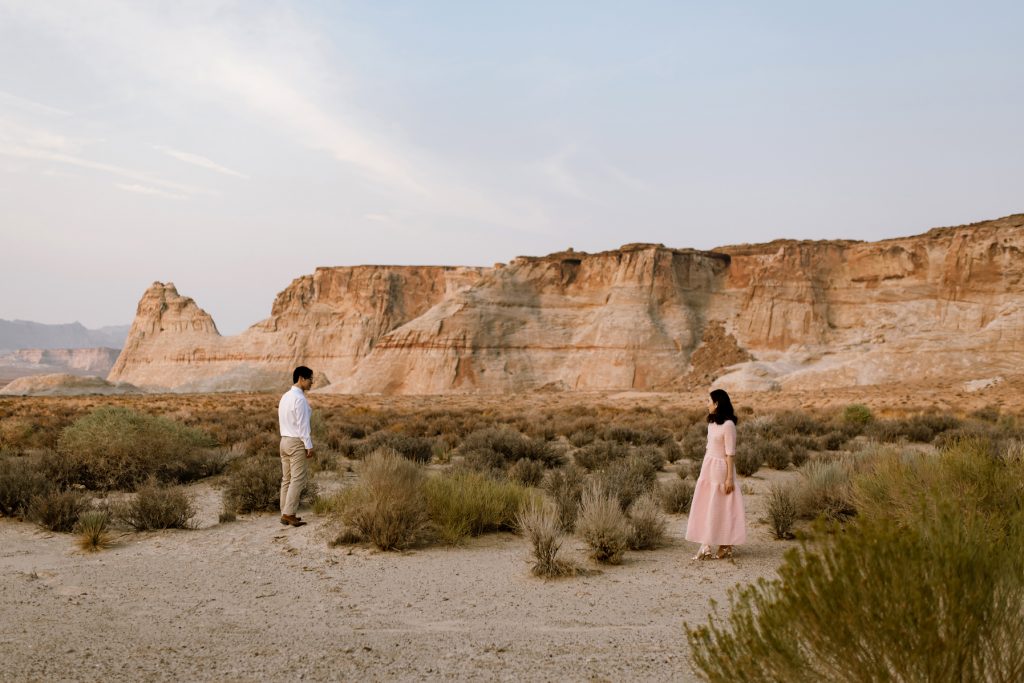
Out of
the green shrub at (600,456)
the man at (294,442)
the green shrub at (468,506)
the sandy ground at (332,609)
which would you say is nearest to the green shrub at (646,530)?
Result: the sandy ground at (332,609)

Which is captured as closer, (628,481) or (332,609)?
(332,609)

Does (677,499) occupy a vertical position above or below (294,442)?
below

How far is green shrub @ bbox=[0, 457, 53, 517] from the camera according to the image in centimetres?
844

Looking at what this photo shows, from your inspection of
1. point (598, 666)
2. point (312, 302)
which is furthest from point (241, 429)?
point (312, 302)

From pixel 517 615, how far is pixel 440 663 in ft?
3.43

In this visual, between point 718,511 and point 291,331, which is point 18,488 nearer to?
point 718,511

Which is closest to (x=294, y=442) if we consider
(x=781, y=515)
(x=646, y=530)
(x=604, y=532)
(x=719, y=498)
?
(x=604, y=532)

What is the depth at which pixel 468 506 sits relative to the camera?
7.68m

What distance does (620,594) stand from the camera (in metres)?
5.62

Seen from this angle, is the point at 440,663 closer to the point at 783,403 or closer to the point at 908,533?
the point at 908,533

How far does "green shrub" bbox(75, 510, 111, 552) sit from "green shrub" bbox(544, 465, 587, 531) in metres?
4.59

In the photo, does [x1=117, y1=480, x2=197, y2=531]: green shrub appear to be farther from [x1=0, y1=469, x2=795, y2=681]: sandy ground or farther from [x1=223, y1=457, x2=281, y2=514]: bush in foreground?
[x1=223, y1=457, x2=281, y2=514]: bush in foreground

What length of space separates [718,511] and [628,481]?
2.46 meters

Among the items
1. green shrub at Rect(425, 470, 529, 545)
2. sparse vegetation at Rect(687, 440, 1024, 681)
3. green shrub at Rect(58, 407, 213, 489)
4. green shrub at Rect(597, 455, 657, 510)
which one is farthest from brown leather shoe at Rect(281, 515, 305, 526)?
sparse vegetation at Rect(687, 440, 1024, 681)
